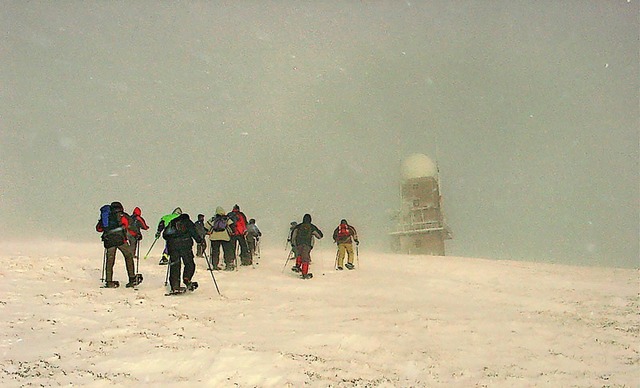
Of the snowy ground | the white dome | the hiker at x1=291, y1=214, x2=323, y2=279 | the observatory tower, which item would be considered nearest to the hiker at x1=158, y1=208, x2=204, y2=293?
the snowy ground

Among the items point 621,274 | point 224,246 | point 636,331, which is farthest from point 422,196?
point 636,331

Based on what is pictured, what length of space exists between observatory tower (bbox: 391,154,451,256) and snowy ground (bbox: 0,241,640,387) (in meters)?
23.5

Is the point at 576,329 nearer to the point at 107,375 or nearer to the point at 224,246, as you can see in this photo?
the point at 107,375

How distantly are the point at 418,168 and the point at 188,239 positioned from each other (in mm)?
34443

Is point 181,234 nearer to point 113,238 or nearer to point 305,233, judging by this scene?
point 113,238

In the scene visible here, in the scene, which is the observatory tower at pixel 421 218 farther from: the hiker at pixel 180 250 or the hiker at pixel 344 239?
the hiker at pixel 180 250

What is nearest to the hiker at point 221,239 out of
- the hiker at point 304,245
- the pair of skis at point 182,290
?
the hiker at point 304,245

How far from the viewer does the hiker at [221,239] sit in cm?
1559

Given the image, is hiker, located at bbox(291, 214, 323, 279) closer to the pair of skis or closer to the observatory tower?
the pair of skis

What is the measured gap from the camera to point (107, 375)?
578cm

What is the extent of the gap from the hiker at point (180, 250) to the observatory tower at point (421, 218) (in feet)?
94.2

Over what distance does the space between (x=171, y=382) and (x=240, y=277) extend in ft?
28.3

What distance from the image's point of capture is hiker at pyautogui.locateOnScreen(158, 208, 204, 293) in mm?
11102

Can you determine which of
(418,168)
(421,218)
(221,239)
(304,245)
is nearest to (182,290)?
(221,239)
